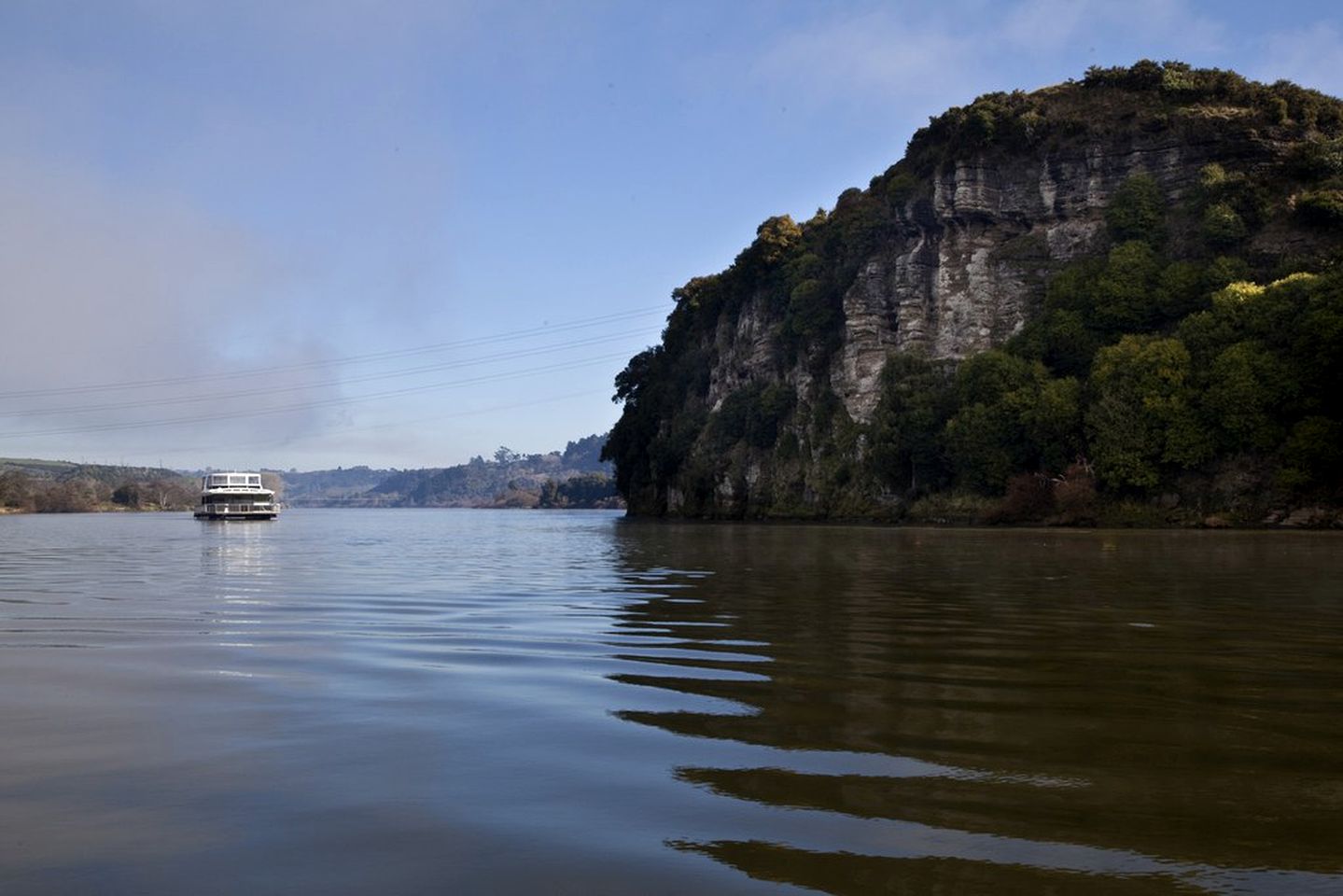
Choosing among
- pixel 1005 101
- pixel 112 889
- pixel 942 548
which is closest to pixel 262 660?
pixel 112 889

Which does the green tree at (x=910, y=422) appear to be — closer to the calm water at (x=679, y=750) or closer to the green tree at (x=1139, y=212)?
Result: the green tree at (x=1139, y=212)

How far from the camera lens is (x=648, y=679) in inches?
348

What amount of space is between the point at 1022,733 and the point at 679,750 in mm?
2281

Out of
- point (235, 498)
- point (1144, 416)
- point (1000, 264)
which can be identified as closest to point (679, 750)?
point (1144, 416)

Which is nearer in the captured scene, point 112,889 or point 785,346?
point 112,889

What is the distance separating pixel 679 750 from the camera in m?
6.17

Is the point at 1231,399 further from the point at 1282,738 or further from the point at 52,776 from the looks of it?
the point at 52,776

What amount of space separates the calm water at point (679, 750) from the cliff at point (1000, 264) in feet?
178

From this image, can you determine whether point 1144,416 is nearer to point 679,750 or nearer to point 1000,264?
point 1000,264

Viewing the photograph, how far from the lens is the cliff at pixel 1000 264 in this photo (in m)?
67.1

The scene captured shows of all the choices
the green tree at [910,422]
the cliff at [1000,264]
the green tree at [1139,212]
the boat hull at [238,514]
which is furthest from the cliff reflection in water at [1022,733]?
the boat hull at [238,514]

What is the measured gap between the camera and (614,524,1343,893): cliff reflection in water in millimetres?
4168

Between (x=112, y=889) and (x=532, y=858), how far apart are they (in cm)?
165

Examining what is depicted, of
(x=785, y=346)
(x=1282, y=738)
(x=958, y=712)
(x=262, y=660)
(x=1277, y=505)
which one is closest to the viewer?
(x=1282, y=738)
